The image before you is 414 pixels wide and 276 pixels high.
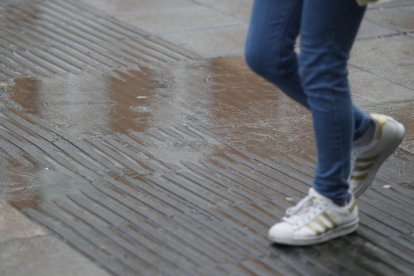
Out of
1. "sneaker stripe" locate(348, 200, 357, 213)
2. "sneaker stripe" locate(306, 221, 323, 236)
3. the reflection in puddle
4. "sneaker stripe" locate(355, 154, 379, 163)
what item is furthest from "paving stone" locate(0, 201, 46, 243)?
"sneaker stripe" locate(355, 154, 379, 163)

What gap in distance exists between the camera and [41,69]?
6258 mm

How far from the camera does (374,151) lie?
4.10 meters

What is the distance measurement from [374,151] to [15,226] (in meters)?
1.49

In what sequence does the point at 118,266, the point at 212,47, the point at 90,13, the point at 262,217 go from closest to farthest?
the point at 118,266
the point at 262,217
the point at 212,47
the point at 90,13

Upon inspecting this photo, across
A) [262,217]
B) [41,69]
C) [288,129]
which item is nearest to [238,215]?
[262,217]

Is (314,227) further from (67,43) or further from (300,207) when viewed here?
(67,43)

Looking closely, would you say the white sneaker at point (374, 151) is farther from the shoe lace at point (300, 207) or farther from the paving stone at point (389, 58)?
the paving stone at point (389, 58)

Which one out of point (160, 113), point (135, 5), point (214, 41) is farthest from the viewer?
point (135, 5)

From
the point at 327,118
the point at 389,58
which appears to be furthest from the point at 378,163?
the point at 389,58

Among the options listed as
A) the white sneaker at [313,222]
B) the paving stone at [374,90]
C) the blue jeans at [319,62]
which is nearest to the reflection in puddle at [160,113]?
the paving stone at [374,90]

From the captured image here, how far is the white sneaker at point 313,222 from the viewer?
12.7ft

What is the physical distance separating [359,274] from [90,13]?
4.47 meters

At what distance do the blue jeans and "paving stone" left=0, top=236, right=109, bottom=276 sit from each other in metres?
0.97

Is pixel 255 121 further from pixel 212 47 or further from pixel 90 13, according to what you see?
pixel 90 13
